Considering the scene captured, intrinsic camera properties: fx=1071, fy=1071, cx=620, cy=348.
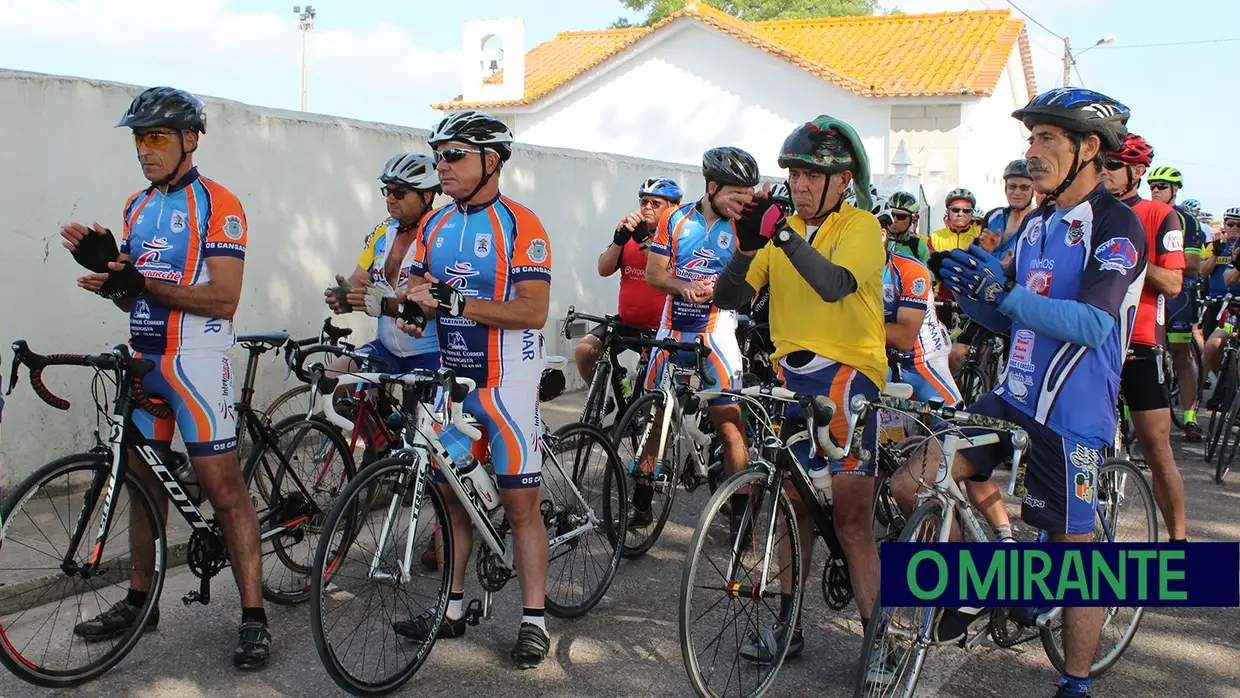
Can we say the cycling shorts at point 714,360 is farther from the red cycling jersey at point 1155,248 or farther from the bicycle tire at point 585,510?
the red cycling jersey at point 1155,248

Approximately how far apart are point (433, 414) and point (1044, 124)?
7.98ft

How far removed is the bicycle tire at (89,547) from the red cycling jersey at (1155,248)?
4598mm

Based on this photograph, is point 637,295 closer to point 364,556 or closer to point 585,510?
point 585,510

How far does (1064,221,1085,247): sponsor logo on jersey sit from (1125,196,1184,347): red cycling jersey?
6.46 feet

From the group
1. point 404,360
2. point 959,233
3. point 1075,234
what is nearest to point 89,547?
point 404,360

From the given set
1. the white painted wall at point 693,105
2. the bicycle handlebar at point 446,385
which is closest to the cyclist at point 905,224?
the bicycle handlebar at point 446,385

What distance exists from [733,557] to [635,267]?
3597 mm

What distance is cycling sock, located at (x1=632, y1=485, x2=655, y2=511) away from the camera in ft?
19.0

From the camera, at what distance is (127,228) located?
4.31 m

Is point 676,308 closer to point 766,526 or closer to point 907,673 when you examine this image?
point 766,526

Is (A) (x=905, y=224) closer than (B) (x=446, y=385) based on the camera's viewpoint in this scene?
No

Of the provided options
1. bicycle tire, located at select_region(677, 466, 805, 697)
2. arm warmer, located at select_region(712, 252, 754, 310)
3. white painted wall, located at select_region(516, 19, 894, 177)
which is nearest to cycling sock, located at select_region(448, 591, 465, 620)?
bicycle tire, located at select_region(677, 466, 805, 697)

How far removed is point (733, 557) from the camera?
390 centimetres

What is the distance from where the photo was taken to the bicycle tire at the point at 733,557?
3.75m
